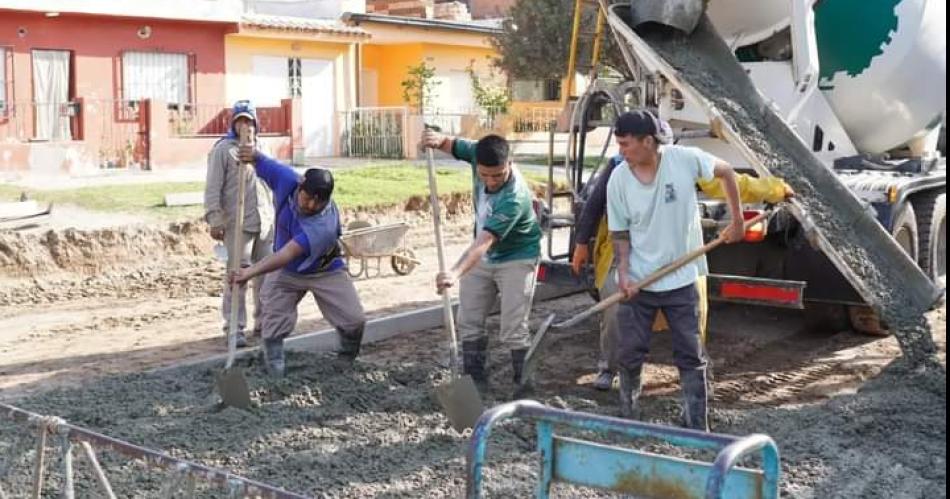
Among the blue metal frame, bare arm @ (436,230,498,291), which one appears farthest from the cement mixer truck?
the blue metal frame

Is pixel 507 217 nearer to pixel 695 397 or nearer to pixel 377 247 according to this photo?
pixel 695 397

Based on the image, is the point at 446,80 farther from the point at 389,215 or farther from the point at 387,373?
the point at 387,373

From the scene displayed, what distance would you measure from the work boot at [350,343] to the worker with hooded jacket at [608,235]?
142cm

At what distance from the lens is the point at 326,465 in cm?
548

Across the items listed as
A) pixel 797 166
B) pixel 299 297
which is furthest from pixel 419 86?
pixel 299 297

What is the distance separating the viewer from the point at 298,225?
6.88 metres

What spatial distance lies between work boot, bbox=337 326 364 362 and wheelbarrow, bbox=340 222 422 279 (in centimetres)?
377

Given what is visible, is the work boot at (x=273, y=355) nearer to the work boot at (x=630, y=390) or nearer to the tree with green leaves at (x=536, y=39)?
the work boot at (x=630, y=390)

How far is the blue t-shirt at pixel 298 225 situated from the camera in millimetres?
6746

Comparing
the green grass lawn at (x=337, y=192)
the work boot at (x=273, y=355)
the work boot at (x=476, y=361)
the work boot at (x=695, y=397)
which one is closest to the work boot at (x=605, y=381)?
the work boot at (x=476, y=361)

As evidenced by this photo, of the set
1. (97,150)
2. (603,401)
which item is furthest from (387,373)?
(97,150)

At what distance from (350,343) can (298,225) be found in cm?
83

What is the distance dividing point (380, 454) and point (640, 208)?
174 cm

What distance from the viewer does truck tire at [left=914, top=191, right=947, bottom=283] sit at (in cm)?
839
